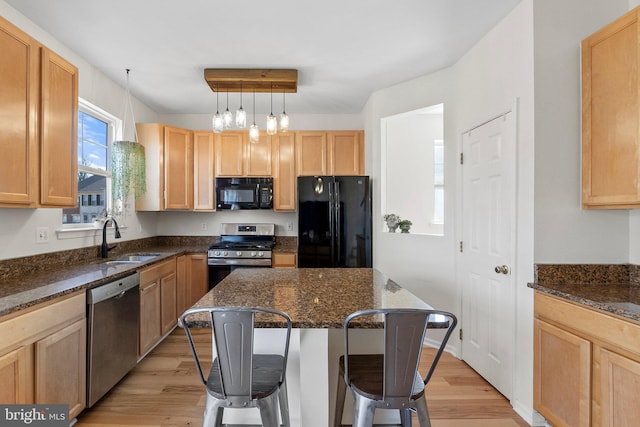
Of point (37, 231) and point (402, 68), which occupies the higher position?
point (402, 68)

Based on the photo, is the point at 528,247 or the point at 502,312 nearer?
the point at 528,247

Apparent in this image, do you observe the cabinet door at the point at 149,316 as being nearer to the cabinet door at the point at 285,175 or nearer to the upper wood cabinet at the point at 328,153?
the cabinet door at the point at 285,175

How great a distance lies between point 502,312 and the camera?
2334 millimetres

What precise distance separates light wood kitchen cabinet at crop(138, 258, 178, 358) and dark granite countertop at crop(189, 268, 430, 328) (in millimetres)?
1026

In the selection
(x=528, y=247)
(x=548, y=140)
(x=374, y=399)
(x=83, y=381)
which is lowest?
(x=83, y=381)

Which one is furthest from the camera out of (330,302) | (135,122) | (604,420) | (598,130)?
(135,122)

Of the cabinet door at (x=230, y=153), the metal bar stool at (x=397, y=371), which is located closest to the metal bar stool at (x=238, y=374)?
the metal bar stool at (x=397, y=371)

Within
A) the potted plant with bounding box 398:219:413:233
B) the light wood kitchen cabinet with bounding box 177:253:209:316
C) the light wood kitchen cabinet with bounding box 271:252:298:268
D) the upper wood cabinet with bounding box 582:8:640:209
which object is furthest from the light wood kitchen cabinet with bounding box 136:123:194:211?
the upper wood cabinet with bounding box 582:8:640:209

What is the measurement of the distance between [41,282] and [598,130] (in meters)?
3.39

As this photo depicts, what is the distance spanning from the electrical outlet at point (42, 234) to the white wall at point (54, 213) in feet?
0.08

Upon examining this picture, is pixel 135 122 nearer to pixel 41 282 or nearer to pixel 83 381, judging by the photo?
pixel 41 282

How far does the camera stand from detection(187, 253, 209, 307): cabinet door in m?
3.91

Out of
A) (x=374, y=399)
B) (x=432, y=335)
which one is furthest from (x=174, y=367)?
(x=432, y=335)

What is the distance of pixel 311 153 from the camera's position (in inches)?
168
